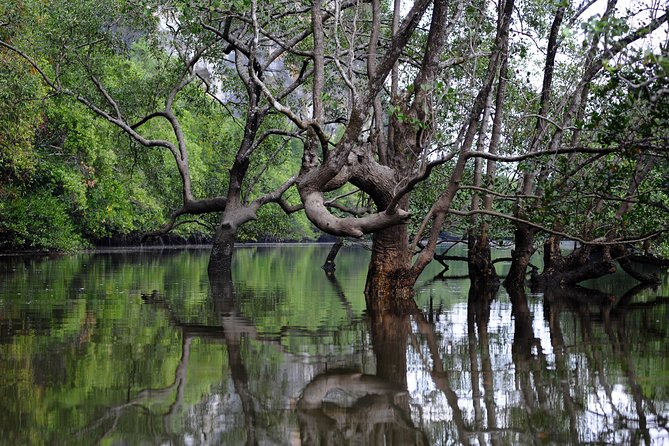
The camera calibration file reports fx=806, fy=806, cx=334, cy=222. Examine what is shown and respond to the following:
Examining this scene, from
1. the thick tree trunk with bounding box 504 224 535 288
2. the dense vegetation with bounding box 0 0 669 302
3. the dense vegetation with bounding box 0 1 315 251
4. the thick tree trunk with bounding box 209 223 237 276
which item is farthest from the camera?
the thick tree trunk with bounding box 209 223 237 276

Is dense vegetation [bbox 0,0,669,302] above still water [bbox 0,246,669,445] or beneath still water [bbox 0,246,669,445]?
above

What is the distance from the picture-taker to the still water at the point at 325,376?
510 cm

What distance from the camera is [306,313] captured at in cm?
1325

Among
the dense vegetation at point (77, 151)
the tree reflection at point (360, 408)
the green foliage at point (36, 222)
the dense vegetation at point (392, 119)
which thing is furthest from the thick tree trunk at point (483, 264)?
the green foliage at point (36, 222)

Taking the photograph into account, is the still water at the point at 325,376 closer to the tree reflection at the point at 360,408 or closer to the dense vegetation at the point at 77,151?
the tree reflection at the point at 360,408

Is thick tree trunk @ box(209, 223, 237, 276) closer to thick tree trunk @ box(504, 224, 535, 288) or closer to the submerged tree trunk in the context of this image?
thick tree trunk @ box(504, 224, 535, 288)

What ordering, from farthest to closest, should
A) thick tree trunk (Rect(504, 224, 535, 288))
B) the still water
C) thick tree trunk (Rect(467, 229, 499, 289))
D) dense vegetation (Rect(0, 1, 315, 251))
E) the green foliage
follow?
the green foliage, thick tree trunk (Rect(467, 229, 499, 289)), dense vegetation (Rect(0, 1, 315, 251)), thick tree trunk (Rect(504, 224, 535, 288)), the still water

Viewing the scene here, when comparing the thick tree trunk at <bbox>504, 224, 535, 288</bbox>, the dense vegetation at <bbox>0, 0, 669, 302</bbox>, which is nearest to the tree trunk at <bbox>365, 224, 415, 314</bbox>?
the dense vegetation at <bbox>0, 0, 669, 302</bbox>

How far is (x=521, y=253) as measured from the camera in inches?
802

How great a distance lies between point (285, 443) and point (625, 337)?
6.63m

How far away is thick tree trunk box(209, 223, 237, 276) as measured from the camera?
2391 cm

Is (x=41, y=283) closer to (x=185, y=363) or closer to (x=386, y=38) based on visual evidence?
(x=386, y=38)

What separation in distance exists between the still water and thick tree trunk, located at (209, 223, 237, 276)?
386 inches

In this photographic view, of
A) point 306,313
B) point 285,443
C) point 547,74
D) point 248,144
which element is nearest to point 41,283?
point 248,144
